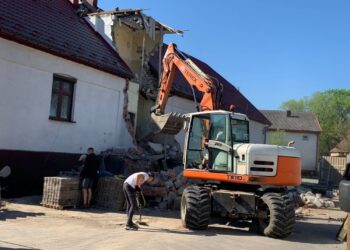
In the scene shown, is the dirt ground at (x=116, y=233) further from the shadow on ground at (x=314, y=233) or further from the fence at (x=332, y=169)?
the fence at (x=332, y=169)

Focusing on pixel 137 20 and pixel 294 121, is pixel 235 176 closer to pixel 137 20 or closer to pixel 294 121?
pixel 137 20

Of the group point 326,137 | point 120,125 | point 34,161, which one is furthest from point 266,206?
point 326,137

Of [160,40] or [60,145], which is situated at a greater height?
[160,40]

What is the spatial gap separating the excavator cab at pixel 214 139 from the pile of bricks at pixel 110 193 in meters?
2.48

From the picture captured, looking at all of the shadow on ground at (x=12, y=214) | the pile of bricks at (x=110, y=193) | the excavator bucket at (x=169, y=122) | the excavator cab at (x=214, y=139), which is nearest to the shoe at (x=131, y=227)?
the excavator cab at (x=214, y=139)

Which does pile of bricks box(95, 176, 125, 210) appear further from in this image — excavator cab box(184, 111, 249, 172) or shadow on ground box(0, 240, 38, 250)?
shadow on ground box(0, 240, 38, 250)

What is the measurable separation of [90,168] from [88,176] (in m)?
0.25

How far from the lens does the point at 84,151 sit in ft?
60.3

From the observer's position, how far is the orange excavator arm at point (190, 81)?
1414 cm

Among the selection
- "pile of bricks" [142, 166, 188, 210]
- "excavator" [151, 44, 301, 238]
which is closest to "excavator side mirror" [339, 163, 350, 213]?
"excavator" [151, 44, 301, 238]

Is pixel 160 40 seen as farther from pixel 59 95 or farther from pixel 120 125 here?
pixel 59 95

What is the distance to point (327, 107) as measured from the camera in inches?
3310

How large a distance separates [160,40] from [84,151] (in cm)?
795

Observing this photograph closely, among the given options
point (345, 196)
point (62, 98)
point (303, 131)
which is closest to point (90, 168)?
point (62, 98)
